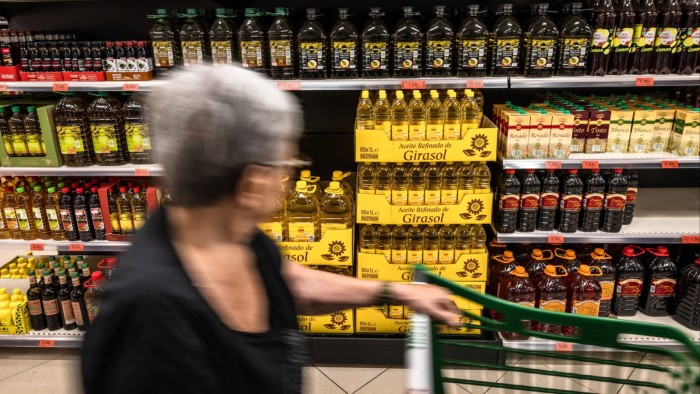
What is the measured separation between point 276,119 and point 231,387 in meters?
0.52

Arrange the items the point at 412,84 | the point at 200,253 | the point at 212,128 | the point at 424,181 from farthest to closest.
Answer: the point at 424,181, the point at 412,84, the point at 200,253, the point at 212,128

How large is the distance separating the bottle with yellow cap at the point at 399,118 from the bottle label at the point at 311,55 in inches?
16.9

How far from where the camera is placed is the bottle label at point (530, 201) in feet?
9.37

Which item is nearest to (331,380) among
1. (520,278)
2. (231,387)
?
(520,278)

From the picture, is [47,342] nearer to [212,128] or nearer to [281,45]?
[281,45]

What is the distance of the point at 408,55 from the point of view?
106 inches

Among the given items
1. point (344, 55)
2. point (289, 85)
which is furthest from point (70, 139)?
point (344, 55)

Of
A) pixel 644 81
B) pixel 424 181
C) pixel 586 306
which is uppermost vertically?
pixel 644 81

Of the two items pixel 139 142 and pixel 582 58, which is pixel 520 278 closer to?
pixel 582 58

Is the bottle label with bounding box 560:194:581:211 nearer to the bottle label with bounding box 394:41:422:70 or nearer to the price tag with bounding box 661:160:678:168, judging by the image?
the price tag with bounding box 661:160:678:168

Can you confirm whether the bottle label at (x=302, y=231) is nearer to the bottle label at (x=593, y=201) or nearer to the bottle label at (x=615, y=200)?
the bottle label at (x=593, y=201)

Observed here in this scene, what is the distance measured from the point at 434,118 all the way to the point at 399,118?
186 millimetres

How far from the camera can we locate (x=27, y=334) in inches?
124

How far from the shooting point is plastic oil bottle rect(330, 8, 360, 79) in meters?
2.70
